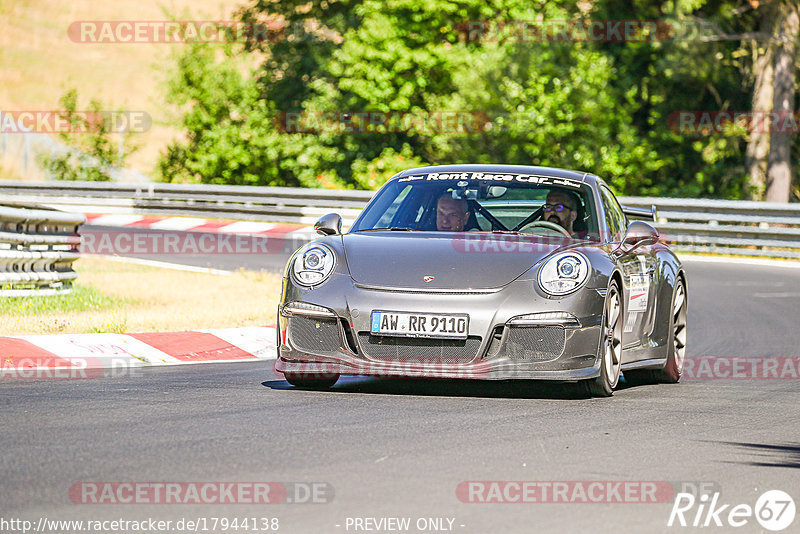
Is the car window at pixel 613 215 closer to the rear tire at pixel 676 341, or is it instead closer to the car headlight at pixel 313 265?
the rear tire at pixel 676 341

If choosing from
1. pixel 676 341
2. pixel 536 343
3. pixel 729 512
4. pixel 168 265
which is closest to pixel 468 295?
pixel 536 343

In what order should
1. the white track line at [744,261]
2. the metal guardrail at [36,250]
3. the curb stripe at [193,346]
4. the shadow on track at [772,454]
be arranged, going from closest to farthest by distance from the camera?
the shadow on track at [772,454] < the curb stripe at [193,346] < the metal guardrail at [36,250] < the white track line at [744,261]

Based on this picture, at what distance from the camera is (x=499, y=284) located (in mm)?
7699

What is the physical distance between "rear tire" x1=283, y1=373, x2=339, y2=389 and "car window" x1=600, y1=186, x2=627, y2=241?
210 centimetres

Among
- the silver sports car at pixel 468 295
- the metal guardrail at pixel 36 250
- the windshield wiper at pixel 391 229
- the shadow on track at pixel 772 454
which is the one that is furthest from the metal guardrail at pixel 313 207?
the shadow on track at pixel 772 454

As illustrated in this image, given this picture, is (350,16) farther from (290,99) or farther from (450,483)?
(450,483)

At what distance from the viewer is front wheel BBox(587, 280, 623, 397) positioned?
7.95m

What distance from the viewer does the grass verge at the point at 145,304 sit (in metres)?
10.9

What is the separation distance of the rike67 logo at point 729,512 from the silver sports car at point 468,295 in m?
2.50

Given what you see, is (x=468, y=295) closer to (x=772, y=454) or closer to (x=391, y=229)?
(x=391, y=229)

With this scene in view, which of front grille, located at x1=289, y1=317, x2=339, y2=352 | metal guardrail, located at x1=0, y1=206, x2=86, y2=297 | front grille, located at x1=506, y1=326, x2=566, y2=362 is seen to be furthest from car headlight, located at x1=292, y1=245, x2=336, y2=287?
metal guardrail, located at x1=0, y1=206, x2=86, y2=297

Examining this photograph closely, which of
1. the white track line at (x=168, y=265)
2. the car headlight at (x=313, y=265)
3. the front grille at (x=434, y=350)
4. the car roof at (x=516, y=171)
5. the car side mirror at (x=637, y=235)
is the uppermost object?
the car roof at (x=516, y=171)

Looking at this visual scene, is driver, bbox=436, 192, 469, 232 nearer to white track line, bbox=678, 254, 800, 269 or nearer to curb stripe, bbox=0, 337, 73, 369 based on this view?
curb stripe, bbox=0, 337, 73, 369

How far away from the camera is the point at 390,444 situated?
20.0 feet
